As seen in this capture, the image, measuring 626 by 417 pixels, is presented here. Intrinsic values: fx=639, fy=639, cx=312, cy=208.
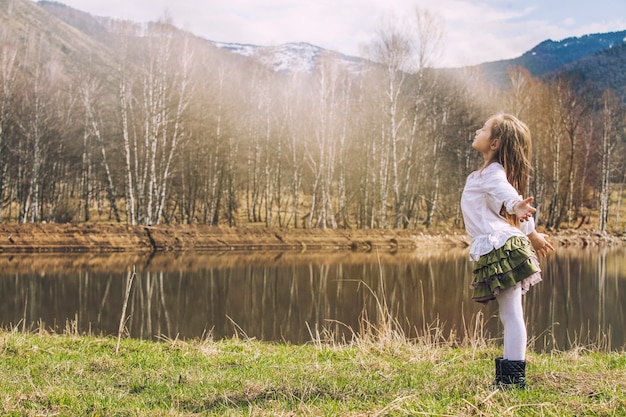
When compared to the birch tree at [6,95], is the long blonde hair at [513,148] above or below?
below

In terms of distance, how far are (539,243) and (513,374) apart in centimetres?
83

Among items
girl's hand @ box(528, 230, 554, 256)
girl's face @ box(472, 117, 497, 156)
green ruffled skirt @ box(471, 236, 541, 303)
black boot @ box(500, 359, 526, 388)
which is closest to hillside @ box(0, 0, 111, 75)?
girl's face @ box(472, 117, 497, 156)

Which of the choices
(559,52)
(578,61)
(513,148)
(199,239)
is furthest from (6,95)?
(559,52)

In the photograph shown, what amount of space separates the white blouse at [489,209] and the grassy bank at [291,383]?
31.1 inches

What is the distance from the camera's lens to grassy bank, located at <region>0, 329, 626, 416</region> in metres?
3.00

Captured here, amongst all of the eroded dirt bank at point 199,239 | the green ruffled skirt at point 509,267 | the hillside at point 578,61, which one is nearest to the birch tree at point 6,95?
the eroded dirt bank at point 199,239

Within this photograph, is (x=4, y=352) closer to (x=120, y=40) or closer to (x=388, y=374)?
(x=388, y=374)

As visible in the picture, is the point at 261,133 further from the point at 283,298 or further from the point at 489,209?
the point at 489,209

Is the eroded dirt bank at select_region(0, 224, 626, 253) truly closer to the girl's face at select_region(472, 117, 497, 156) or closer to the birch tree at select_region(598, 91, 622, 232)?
the birch tree at select_region(598, 91, 622, 232)

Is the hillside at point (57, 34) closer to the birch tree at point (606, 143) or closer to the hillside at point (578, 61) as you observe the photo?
the hillside at point (578, 61)

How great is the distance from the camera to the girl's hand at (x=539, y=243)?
3.76m

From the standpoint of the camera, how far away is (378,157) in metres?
34.7

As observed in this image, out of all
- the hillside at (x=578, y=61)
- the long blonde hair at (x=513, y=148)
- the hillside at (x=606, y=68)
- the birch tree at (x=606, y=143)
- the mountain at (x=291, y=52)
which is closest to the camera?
the long blonde hair at (x=513, y=148)

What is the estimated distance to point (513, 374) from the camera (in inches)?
133
